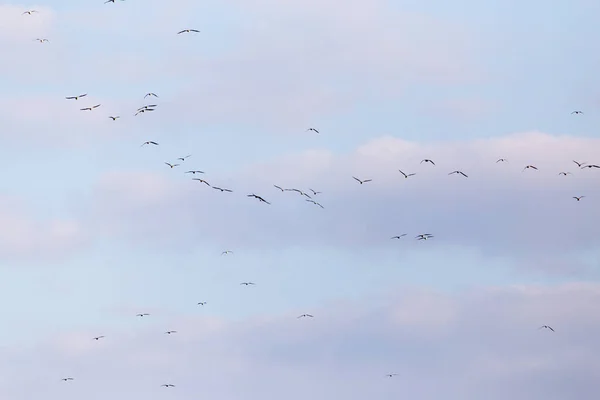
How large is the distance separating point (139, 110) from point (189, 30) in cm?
1450

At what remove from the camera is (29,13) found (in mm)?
199625

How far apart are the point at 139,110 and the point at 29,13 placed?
2224cm

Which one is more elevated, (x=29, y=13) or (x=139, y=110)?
(x=29, y=13)

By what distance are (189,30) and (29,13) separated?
25003 mm

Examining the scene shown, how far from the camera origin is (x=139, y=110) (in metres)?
200

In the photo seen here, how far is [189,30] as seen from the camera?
196000 millimetres

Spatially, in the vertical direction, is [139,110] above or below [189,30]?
below
